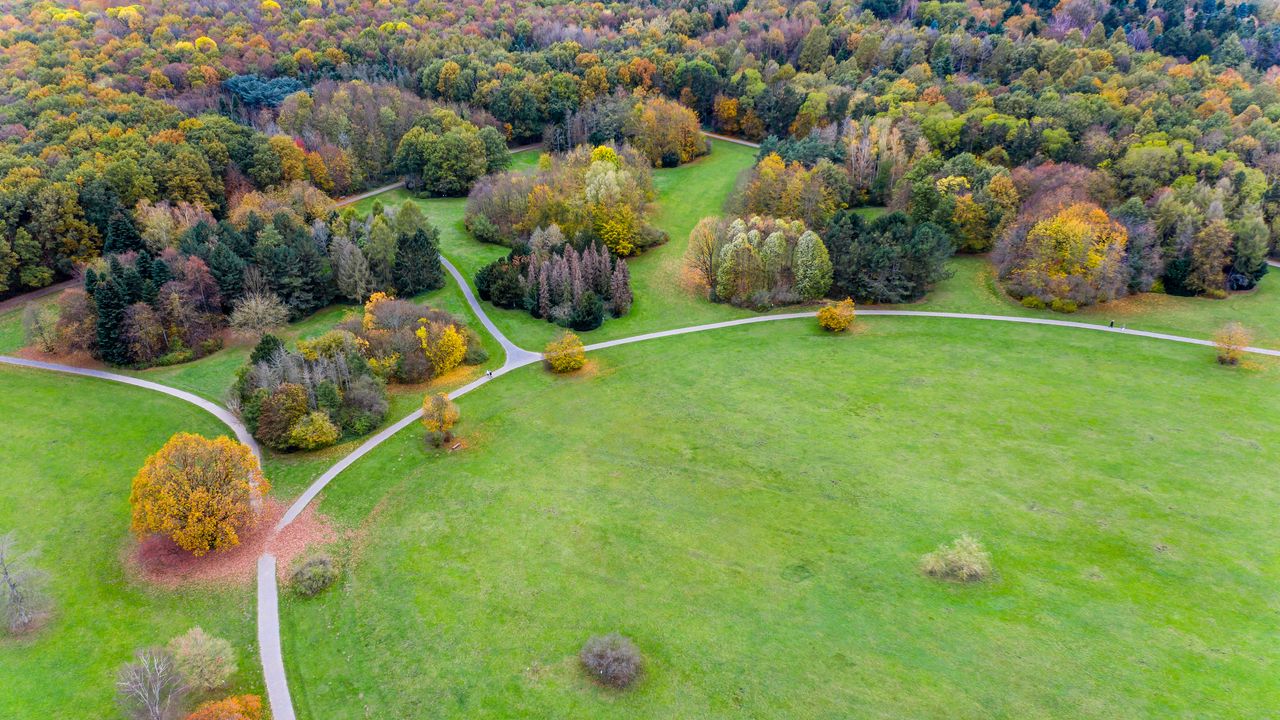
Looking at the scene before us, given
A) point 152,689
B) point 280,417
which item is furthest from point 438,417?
point 152,689

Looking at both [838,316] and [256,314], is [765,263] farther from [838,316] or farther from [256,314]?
[256,314]

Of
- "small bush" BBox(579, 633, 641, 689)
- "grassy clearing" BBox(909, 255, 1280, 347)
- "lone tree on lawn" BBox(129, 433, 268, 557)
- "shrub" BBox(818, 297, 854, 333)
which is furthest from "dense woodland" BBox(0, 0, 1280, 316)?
"small bush" BBox(579, 633, 641, 689)

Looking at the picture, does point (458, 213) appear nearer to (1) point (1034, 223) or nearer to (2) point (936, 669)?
(1) point (1034, 223)

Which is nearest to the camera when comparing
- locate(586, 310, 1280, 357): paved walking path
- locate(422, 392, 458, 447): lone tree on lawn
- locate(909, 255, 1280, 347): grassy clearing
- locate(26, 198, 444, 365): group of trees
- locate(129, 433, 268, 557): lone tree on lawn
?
locate(129, 433, 268, 557): lone tree on lawn

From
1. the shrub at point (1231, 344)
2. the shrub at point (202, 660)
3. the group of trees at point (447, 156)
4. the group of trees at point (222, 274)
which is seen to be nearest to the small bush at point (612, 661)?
the shrub at point (202, 660)

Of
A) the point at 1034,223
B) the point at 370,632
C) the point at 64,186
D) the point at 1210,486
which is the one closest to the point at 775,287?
the point at 1034,223

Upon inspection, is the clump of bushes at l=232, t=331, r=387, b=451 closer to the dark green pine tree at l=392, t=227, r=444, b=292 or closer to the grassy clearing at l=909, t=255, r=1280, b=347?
the dark green pine tree at l=392, t=227, r=444, b=292
